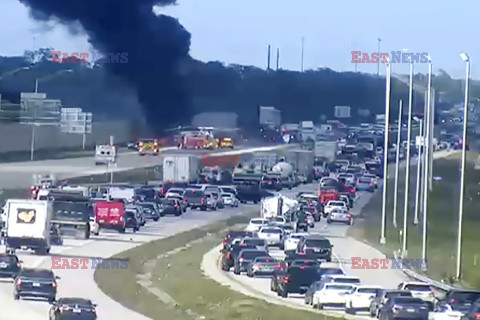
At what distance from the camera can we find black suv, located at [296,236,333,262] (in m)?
58.0

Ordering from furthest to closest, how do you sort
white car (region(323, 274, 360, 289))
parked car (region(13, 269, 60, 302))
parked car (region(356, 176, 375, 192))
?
parked car (region(356, 176, 375, 192)) < white car (region(323, 274, 360, 289)) < parked car (region(13, 269, 60, 302))

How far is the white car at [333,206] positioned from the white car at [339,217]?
18.3 inches

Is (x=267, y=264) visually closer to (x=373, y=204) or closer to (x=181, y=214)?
(x=181, y=214)

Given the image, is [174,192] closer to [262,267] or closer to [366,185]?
[366,185]

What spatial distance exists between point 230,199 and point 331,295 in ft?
167

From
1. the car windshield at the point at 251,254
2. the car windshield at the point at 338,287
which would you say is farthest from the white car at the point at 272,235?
the car windshield at the point at 338,287

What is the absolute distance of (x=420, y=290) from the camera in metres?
44.0

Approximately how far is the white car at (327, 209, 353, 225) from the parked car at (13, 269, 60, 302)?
38099mm

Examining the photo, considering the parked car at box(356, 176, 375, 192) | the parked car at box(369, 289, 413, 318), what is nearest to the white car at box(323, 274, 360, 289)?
the parked car at box(369, 289, 413, 318)

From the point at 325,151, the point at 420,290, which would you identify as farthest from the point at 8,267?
the point at 325,151

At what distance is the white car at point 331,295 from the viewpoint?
43.7 metres

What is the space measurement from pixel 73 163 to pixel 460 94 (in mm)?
23802

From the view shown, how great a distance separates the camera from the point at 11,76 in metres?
108

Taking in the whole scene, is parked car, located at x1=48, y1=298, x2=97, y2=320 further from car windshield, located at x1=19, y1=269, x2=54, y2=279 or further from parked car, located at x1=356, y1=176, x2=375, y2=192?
parked car, located at x1=356, y1=176, x2=375, y2=192
